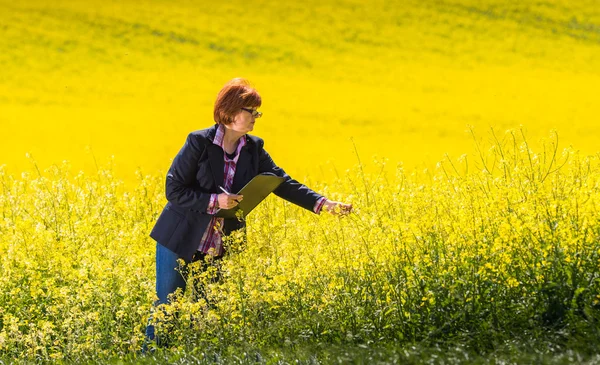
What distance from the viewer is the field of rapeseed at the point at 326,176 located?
6473 millimetres

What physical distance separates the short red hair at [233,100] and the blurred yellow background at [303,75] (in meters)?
6.69

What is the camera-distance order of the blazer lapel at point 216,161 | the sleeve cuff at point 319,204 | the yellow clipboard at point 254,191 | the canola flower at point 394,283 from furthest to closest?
1. the sleeve cuff at point 319,204
2. the blazer lapel at point 216,161
3. the yellow clipboard at point 254,191
4. the canola flower at point 394,283

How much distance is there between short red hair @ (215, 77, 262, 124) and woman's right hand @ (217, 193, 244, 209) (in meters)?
0.54

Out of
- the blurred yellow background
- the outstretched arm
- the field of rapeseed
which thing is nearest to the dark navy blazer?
the outstretched arm

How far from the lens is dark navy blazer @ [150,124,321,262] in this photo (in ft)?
23.6

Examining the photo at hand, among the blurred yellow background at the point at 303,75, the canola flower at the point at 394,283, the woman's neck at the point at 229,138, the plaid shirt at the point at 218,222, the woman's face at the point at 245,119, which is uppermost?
the blurred yellow background at the point at 303,75

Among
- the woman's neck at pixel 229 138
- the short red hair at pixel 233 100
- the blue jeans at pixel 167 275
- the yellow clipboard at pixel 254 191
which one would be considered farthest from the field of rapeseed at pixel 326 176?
the short red hair at pixel 233 100

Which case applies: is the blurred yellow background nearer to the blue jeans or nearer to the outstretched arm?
the outstretched arm

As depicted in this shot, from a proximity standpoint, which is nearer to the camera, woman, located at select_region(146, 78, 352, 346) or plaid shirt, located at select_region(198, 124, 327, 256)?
woman, located at select_region(146, 78, 352, 346)

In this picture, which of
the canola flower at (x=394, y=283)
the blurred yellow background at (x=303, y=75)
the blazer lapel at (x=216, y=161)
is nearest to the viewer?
the canola flower at (x=394, y=283)

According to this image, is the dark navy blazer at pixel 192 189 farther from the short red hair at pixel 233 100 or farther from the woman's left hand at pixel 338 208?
the woman's left hand at pixel 338 208

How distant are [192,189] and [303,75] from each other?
15.0 metres

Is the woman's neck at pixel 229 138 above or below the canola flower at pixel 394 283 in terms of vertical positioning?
above

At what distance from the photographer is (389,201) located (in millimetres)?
9273
